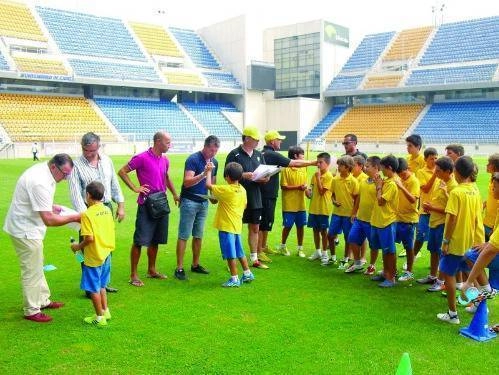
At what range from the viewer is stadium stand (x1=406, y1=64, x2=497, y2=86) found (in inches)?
1528

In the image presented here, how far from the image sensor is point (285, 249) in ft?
27.3

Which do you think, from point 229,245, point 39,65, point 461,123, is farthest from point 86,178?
point 461,123

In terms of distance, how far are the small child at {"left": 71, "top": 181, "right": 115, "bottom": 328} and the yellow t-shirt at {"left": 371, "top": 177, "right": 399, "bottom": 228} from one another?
3.32 meters

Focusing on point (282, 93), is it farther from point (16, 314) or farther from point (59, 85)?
point (16, 314)

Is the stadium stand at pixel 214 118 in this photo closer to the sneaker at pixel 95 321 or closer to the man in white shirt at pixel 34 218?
the man in white shirt at pixel 34 218

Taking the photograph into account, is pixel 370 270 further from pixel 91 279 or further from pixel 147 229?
pixel 91 279

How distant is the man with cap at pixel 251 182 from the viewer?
7.07 metres

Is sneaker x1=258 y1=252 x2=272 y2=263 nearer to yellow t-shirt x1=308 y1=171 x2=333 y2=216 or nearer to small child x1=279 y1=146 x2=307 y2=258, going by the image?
small child x1=279 y1=146 x2=307 y2=258

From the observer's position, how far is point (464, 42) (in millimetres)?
43250

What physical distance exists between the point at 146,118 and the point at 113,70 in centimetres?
478

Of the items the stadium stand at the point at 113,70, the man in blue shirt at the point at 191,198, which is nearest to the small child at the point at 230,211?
the man in blue shirt at the point at 191,198

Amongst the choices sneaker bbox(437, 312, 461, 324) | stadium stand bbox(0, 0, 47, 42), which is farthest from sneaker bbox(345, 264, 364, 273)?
stadium stand bbox(0, 0, 47, 42)

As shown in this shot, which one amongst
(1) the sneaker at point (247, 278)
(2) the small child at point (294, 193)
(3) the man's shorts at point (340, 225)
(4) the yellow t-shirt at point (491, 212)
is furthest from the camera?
(2) the small child at point (294, 193)

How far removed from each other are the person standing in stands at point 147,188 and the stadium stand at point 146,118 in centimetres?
3098
